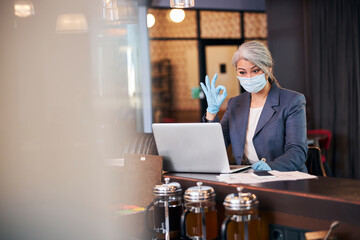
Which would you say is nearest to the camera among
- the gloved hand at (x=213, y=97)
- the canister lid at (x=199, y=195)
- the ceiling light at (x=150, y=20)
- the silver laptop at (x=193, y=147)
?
the canister lid at (x=199, y=195)

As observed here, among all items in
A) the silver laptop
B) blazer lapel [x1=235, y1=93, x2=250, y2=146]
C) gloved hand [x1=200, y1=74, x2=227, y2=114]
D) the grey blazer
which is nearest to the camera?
the silver laptop

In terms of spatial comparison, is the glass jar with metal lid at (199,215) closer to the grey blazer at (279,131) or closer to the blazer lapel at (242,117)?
the grey blazer at (279,131)

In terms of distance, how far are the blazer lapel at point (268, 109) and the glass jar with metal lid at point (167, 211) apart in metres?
1.05

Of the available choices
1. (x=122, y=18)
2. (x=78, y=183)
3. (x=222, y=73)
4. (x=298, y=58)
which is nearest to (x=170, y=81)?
(x=222, y=73)

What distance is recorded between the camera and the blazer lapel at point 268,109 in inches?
111

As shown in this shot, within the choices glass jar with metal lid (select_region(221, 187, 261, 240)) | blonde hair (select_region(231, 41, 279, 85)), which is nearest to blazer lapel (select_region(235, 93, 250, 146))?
blonde hair (select_region(231, 41, 279, 85))

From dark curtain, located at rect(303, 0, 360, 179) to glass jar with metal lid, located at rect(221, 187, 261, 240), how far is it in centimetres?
584

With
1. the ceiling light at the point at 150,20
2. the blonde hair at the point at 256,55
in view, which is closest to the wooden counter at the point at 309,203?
the blonde hair at the point at 256,55

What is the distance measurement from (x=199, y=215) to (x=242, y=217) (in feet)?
0.70

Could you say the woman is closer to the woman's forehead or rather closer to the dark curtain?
the woman's forehead

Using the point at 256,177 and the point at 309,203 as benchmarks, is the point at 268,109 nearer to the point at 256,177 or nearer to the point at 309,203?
the point at 256,177

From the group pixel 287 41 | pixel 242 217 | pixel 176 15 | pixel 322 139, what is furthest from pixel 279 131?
pixel 176 15

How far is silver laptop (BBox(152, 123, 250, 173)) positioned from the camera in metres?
2.17

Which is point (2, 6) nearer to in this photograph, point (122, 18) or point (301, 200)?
point (301, 200)
